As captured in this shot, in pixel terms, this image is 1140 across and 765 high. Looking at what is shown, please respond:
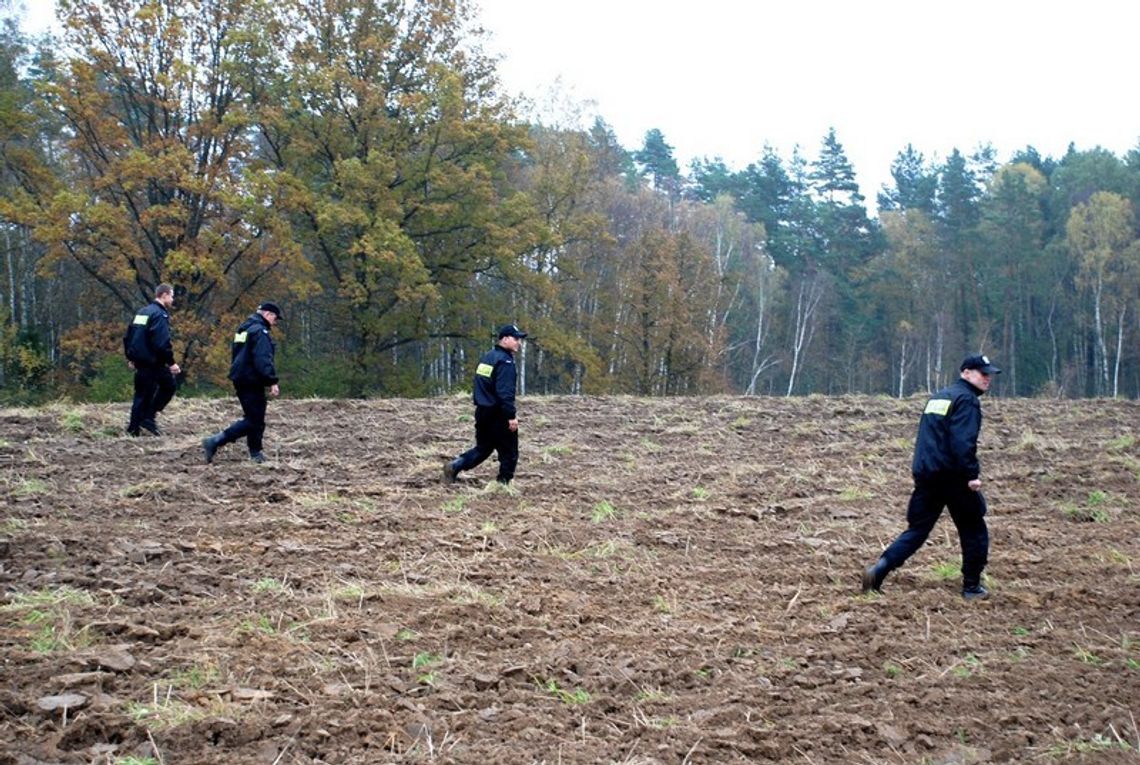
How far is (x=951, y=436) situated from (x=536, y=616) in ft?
10.3

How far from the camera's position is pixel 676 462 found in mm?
12914

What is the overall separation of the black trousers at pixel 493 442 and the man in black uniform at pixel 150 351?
3.59 meters

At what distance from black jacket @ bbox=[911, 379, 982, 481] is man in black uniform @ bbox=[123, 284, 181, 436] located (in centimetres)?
797

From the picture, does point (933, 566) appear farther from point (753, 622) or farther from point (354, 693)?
point (354, 693)

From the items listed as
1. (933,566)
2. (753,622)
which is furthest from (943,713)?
(933,566)

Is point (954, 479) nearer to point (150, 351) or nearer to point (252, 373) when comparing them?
point (252, 373)

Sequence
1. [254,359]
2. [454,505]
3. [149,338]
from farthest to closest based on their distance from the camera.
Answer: [149,338]
[254,359]
[454,505]

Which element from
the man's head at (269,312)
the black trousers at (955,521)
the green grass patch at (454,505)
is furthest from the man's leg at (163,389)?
the black trousers at (955,521)

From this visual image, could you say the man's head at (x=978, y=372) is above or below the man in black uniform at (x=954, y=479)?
above

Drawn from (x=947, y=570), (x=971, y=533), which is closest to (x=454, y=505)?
(x=947, y=570)

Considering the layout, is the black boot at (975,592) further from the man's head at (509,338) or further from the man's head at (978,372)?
the man's head at (509,338)

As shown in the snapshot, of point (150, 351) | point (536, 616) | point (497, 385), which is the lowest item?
point (536, 616)

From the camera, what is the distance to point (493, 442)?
1041cm

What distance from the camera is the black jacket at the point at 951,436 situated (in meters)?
7.14
